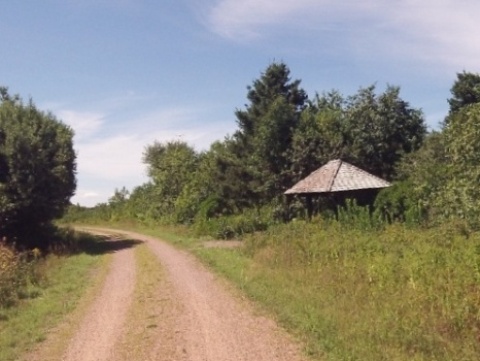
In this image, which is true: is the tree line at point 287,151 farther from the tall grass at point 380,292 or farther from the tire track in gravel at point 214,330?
the tire track in gravel at point 214,330

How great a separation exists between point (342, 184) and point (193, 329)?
1826 centimetres

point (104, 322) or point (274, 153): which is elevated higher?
point (274, 153)

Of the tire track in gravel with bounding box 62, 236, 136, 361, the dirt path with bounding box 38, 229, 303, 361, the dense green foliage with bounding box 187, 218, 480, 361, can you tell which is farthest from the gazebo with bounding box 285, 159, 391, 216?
the dirt path with bounding box 38, 229, 303, 361

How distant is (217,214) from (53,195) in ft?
43.8

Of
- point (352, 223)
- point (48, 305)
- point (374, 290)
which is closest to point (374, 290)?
point (374, 290)

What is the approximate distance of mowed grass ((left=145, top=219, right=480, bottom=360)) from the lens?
7871mm

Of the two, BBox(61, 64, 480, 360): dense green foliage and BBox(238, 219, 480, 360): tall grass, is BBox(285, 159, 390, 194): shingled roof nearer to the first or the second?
BBox(61, 64, 480, 360): dense green foliage

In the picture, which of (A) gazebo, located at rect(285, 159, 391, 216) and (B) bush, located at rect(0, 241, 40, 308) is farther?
(A) gazebo, located at rect(285, 159, 391, 216)

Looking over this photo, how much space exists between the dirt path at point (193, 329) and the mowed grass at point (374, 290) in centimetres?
48

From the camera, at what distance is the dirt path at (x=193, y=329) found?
8039 millimetres

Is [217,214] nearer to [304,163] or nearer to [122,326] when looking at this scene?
A: [304,163]

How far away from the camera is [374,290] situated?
10.8 metres

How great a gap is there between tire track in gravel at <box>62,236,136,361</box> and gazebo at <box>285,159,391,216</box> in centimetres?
1286

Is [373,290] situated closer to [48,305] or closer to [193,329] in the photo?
[193,329]
